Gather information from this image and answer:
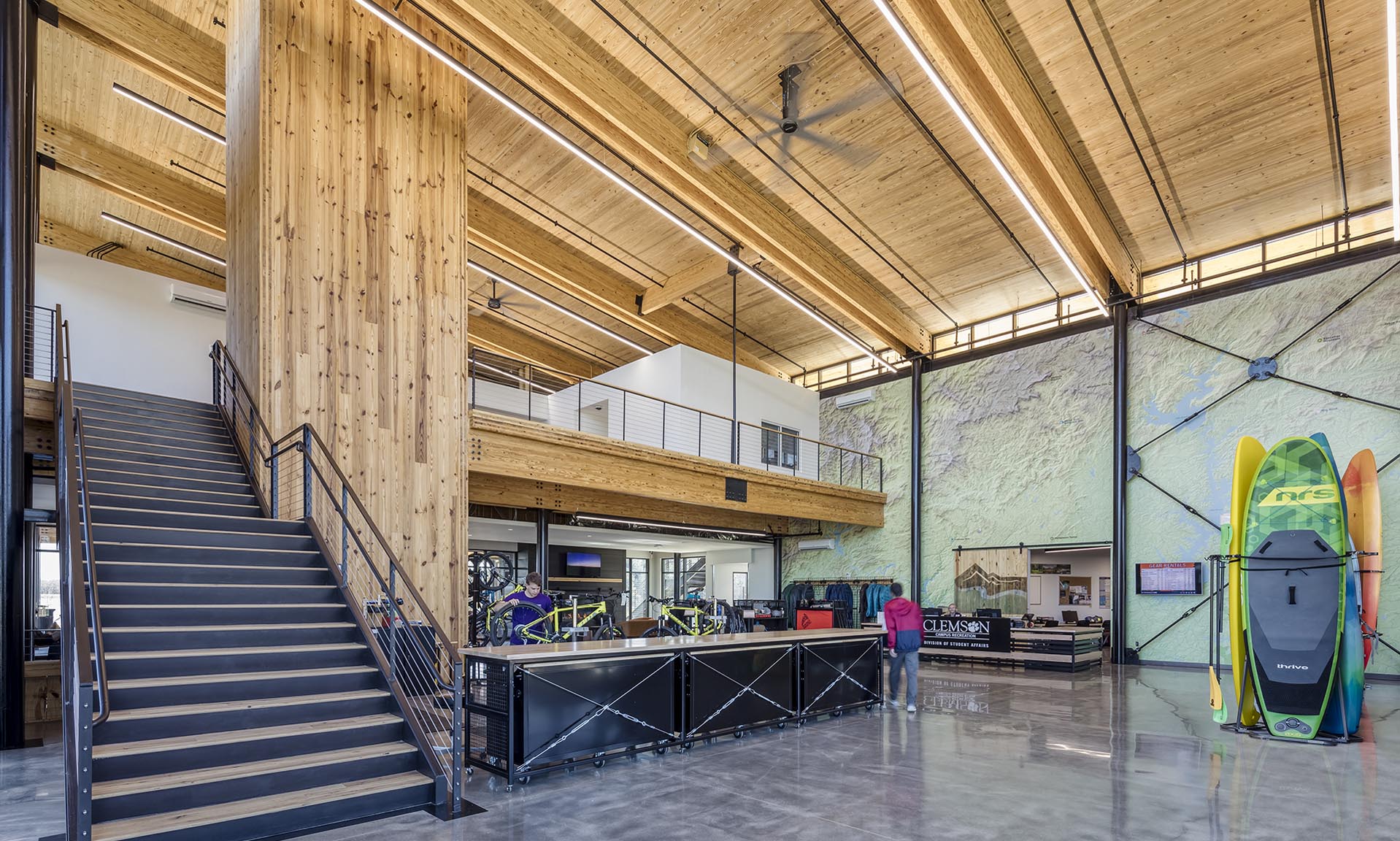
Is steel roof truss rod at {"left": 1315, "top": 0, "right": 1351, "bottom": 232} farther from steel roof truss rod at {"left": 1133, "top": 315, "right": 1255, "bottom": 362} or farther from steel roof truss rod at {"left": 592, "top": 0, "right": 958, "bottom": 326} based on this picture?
steel roof truss rod at {"left": 592, "top": 0, "right": 958, "bottom": 326}

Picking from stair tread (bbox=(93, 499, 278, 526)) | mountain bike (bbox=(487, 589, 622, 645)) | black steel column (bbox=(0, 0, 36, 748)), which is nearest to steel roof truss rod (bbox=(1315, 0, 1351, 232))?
mountain bike (bbox=(487, 589, 622, 645))

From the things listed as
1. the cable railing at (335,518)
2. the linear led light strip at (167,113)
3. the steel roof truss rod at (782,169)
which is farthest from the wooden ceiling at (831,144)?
the cable railing at (335,518)

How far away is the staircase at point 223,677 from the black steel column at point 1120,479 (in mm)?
12800

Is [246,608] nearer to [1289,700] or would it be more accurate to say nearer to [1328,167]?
[1289,700]

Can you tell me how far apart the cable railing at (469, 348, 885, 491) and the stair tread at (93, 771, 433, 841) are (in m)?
10.2

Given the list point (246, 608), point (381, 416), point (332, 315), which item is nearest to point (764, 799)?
point (246, 608)

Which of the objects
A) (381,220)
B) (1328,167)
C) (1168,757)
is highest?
(1328,167)

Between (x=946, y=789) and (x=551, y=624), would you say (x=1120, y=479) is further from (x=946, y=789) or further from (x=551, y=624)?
(x=946, y=789)

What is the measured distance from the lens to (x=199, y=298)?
1366 cm

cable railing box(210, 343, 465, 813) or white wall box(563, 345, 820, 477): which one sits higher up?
white wall box(563, 345, 820, 477)

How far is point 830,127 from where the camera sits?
1110cm

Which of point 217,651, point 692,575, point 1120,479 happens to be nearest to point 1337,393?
point 1120,479

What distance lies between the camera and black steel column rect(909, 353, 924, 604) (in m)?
17.2

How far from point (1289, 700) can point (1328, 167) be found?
8.56m
